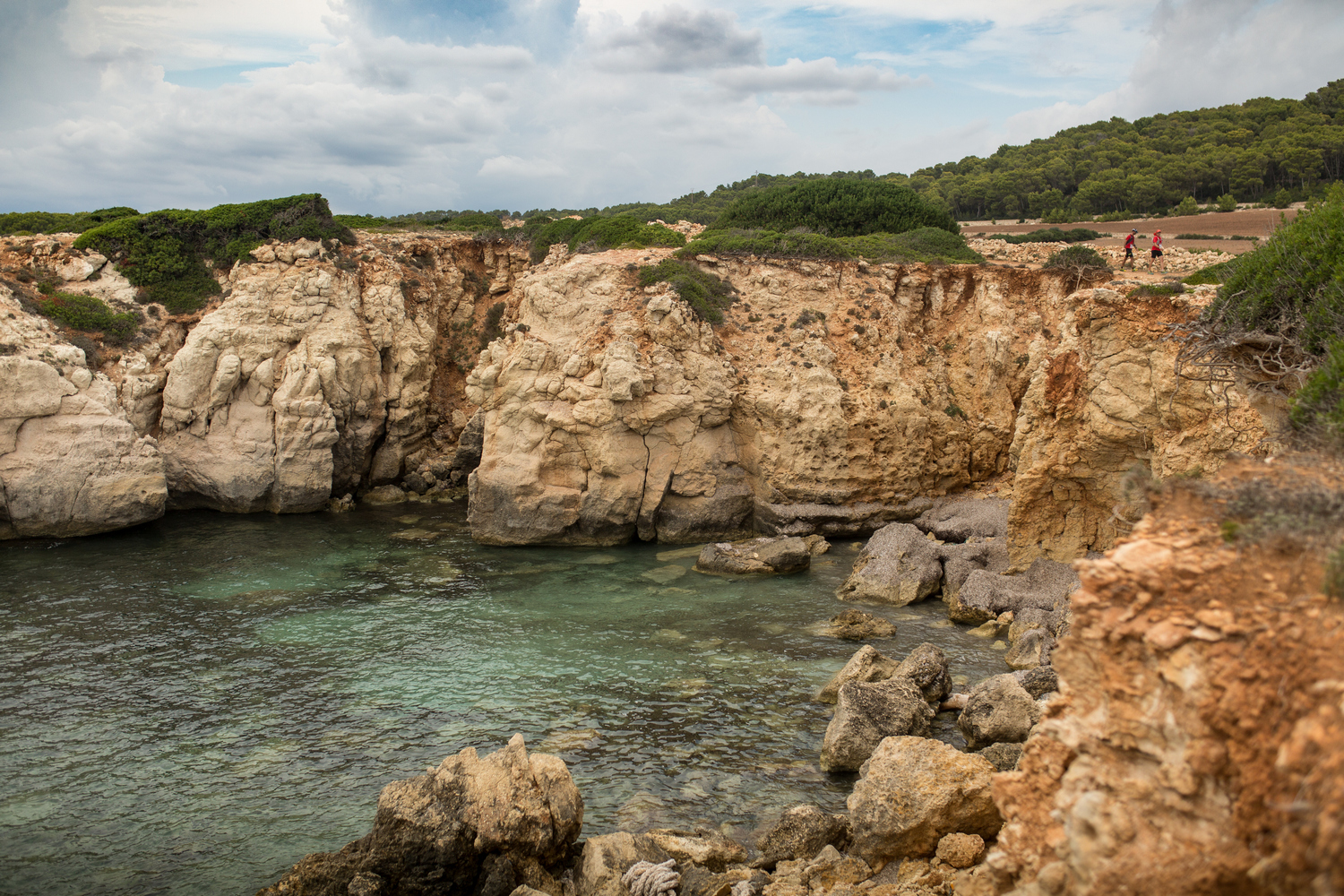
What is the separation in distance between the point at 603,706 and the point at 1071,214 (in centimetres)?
5212

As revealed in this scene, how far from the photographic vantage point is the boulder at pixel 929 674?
14812 mm

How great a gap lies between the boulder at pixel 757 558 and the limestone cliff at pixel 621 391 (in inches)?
104

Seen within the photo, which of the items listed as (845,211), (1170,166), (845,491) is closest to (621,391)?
(845,491)

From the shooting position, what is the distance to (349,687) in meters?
16.1

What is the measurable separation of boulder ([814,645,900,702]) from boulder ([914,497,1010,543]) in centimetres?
1003

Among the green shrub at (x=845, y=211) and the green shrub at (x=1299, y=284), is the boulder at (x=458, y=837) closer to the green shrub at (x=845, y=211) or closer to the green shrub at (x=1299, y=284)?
the green shrub at (x=1299, y=284)

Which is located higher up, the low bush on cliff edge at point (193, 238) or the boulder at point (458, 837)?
the low bush on cliff edge at point (193, 238)

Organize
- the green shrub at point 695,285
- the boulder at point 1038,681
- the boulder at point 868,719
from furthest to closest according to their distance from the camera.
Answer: the green shrub at point 695,285
the boulder at point 1038,681
the boulder at point 868,719

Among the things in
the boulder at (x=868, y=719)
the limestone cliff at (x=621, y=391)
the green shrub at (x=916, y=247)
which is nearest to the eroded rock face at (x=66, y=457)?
the limestone cliff at (x=621, y=391)

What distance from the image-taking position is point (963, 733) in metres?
13.7

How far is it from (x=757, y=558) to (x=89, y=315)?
26863 mm

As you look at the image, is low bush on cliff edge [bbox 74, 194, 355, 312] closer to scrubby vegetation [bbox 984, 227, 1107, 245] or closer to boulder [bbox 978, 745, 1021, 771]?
scrubby vegetation [bbox 984, 227, 1107, 245]

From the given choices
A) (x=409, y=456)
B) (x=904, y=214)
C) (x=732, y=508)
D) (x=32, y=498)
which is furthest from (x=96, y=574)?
(x=904, y=214)

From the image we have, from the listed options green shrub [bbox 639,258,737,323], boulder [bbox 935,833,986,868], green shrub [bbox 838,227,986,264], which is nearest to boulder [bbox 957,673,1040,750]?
boulder [bbox 935,833,986,868]
